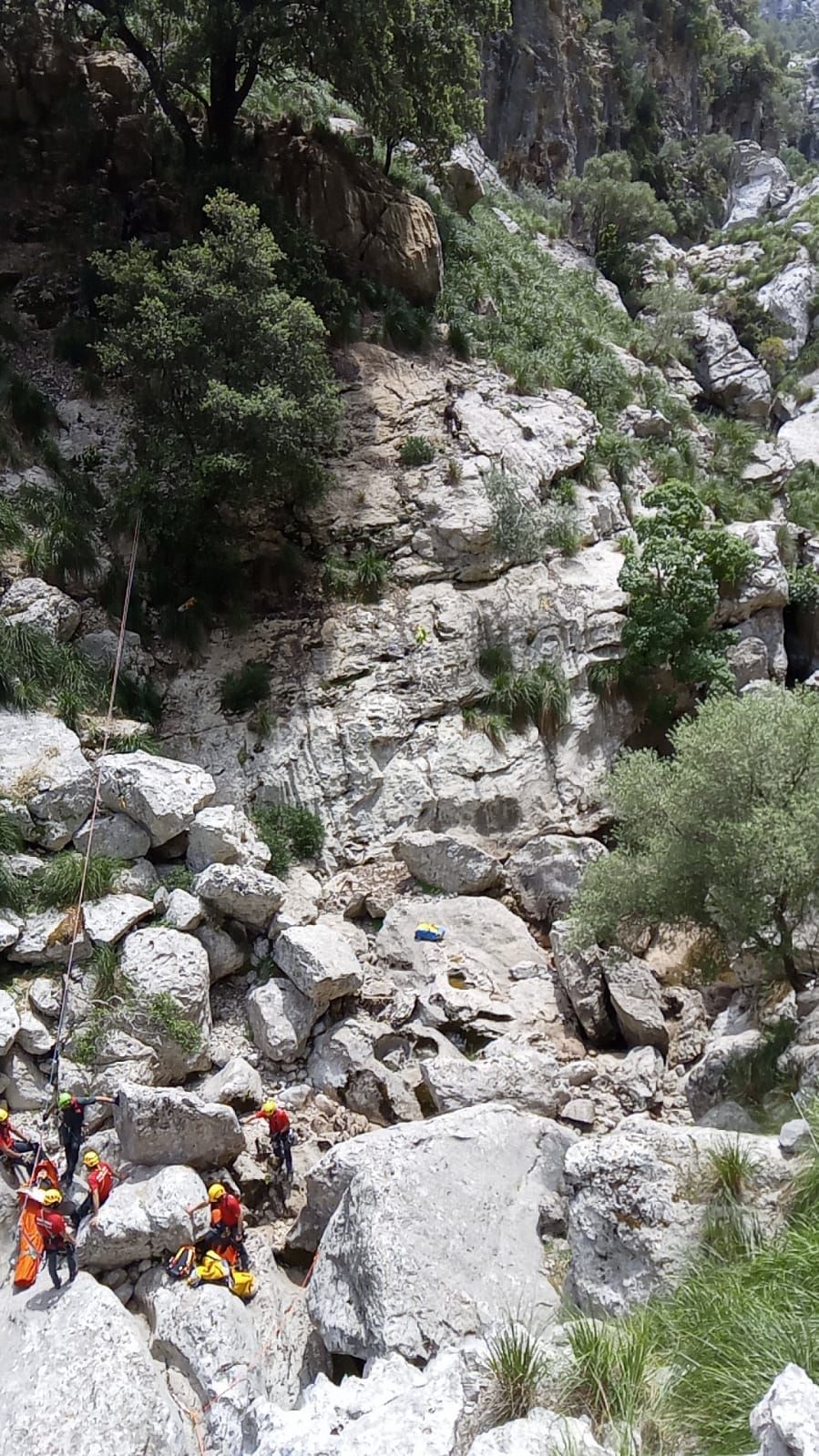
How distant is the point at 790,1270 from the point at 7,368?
17.8 m

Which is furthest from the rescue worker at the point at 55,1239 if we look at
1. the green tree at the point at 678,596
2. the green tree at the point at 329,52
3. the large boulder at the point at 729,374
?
the large boulder at the point at 729,374

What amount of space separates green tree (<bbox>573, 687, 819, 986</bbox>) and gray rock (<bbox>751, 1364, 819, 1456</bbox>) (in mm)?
5240

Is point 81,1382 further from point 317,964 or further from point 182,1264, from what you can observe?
point 317,964

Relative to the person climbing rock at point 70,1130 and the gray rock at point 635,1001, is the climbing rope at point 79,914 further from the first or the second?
the gray rock at point 635,1001

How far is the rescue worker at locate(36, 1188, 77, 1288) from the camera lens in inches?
289

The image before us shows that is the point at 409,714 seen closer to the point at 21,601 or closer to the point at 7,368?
the point at 21,601

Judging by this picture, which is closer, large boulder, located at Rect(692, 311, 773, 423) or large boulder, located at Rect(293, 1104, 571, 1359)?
large boulder, located at Rect(293, 1104, 571, 1359)

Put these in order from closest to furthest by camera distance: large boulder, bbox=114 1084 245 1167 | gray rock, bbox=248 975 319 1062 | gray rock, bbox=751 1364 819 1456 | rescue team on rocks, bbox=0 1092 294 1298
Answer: gray rock, bbox=751 1364 819 1456, rescue team on rocks, bbox=0 1092 294 1298, large boulder, bbox=114 1084 245 1167, gray rock, bbox=248 975 319 1062

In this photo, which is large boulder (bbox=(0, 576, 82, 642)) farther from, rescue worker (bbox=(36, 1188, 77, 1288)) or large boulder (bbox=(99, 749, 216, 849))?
rescue worker (bbox=(36, 1188, 77, 1288))

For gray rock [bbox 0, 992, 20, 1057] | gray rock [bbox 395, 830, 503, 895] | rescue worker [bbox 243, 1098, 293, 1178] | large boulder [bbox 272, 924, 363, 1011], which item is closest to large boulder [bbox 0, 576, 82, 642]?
gray rock [bbox 0, 992, 20, 1057]

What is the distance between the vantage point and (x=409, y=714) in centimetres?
1468

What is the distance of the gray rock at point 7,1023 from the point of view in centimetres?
907

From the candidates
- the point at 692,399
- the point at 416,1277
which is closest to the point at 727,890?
the point at 416,1277

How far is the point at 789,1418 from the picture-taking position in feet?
11.9
